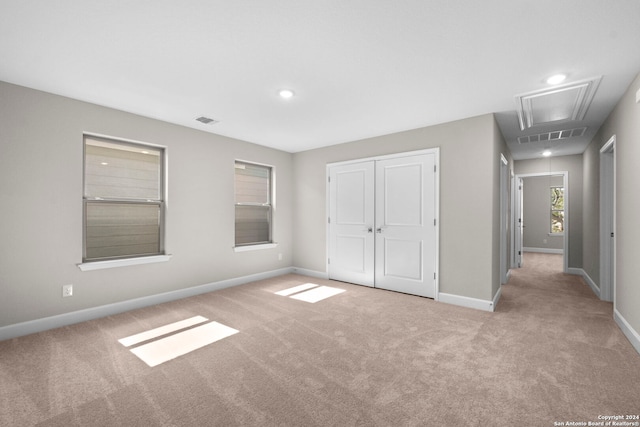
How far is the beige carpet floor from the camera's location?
1811 mm

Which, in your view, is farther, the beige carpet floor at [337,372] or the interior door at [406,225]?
the interior door at [406,225]

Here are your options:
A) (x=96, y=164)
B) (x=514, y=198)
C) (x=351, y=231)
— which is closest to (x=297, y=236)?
(x=351, y=231)

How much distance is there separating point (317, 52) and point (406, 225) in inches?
116

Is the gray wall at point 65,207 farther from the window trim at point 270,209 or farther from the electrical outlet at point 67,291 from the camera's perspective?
the window trim at point 270,209

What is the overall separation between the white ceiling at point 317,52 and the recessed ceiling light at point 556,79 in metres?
0.08

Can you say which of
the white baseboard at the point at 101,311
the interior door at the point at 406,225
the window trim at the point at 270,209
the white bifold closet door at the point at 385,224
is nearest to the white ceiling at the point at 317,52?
the interior door at the point at 406,225

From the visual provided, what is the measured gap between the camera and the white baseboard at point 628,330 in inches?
105

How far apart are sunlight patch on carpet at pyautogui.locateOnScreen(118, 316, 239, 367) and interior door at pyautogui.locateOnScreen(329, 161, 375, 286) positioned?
8.39 ft

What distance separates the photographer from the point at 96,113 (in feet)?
11.3

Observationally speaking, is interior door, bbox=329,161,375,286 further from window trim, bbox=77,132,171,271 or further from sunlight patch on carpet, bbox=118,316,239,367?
window trim, bbox=77,132,171,271

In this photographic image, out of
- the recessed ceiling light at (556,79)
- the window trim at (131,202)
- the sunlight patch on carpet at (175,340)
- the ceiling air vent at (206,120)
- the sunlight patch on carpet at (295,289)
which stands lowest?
the sunlight patch on carpet at (175,340)

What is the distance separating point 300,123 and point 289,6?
2.31 m

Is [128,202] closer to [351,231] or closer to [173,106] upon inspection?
[173,106]

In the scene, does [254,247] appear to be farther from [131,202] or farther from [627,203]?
[627,203]
